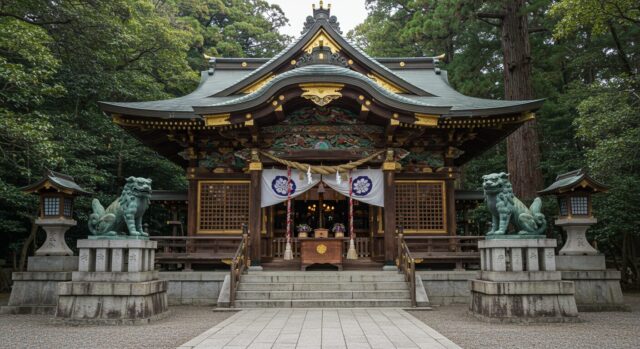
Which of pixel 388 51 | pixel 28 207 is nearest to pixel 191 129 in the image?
pixel 28 207

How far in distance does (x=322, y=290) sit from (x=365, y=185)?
134 inches

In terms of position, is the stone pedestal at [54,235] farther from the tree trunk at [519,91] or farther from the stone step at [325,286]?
the tree trunk at [519,91]

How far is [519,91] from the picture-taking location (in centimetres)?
1653

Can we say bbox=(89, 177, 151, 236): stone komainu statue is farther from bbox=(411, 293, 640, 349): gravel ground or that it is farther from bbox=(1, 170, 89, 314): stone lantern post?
bbox=(411, 293, 640, 349): gravel ground

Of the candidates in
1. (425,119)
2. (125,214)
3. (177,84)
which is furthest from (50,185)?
(177,84)

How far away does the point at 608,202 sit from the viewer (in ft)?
44.5

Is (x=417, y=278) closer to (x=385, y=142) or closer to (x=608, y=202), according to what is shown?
(x=385, y=142)

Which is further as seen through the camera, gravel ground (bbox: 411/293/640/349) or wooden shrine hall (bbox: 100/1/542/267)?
wooden shrine hall (bbox: 100/1/542/267)

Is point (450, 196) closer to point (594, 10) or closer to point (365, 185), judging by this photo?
point (365, 185)

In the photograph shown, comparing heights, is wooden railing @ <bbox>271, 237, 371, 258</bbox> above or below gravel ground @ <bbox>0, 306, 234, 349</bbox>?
above

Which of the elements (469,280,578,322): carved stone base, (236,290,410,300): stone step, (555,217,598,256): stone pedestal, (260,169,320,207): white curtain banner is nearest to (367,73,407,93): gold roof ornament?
(260,169,320,207): white curtain banner

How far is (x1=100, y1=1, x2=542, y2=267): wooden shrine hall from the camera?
1212 centimetres

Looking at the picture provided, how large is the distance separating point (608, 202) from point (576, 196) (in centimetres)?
372

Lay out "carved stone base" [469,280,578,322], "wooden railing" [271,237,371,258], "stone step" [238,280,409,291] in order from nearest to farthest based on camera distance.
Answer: "carved stone base" [469,280,578,322], "stone step" [238,280,409,291], "wooden railing" [271,237,371,258]
